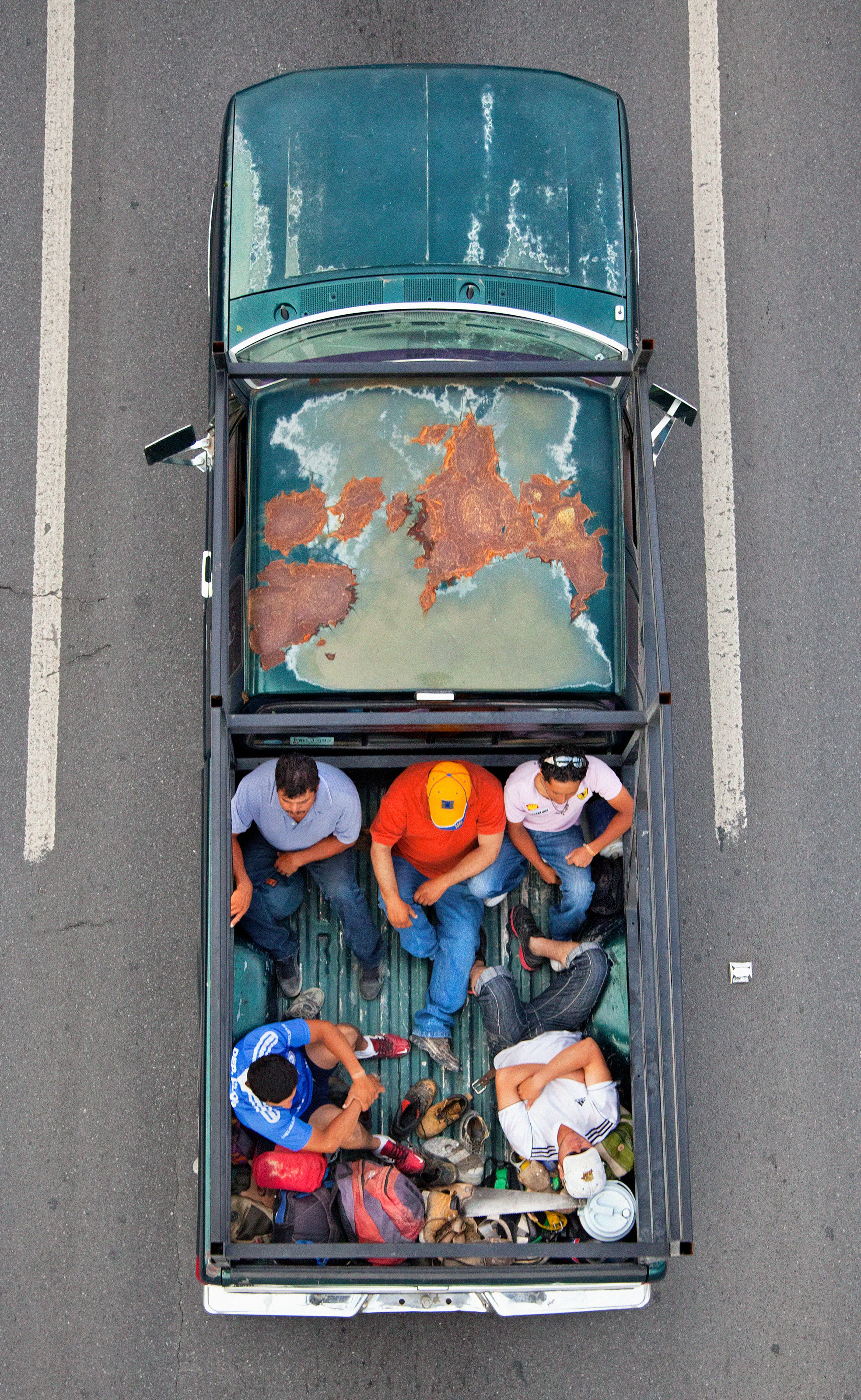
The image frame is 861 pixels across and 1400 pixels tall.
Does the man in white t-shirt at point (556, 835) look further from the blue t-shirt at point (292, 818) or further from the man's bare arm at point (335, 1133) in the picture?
the man's bare arm at point (335, 1133)

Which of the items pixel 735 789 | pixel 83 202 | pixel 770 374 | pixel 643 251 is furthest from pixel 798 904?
pixel 83 202

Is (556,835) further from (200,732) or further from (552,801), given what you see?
(200,732)

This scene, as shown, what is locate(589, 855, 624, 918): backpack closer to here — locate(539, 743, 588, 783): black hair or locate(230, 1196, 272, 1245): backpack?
locate(539, 743, 588, 783): black hair

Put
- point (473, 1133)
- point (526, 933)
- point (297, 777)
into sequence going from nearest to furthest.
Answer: point (297, 777) → point (473, 1133) → point (526, 933)

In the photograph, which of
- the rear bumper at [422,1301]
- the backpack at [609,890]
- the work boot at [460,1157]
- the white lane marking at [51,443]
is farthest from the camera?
the white lane marking at [51,443]

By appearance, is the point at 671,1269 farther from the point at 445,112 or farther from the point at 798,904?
the point at 445,112

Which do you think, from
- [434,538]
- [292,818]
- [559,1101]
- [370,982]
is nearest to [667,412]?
[434,538]

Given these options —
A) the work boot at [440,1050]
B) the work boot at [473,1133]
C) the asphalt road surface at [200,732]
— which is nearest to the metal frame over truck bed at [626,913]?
the work boot at [473,1133]
